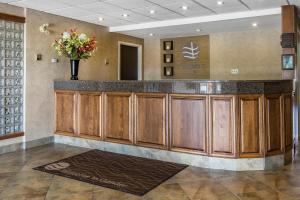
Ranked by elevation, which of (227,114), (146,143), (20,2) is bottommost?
(146,143)

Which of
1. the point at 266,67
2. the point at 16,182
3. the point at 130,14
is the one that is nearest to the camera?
the point at 16,182

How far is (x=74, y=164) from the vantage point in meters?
4.05

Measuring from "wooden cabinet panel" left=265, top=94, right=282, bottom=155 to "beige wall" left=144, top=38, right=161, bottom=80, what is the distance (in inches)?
180

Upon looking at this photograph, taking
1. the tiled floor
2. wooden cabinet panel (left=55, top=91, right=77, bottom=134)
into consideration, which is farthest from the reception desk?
wooden cabinet panel (left=55, top=91, right=77, bottom=134)

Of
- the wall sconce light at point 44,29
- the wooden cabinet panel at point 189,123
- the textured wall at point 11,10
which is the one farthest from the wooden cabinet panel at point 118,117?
the textured wall at point 11,10

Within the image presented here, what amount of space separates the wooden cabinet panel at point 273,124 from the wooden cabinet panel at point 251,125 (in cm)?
12

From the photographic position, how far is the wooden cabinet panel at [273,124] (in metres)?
3.80

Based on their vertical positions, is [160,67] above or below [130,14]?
below

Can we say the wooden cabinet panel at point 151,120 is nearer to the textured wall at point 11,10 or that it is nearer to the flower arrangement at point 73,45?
the flower arrangement at point 73,45

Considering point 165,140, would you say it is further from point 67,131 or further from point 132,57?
point 132,57

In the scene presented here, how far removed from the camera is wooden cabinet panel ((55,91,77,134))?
17.1 ft

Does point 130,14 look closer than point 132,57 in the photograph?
Yes

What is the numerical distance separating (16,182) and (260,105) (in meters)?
3.13

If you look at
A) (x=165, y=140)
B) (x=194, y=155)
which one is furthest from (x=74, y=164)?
(x=194, y=155)
